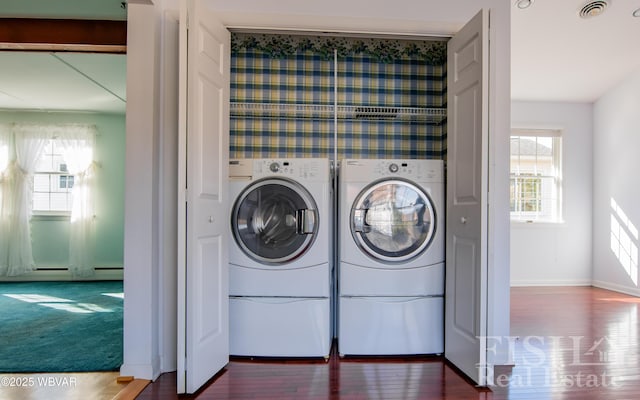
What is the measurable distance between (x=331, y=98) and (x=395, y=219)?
128 cm

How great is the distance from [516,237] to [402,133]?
294cm

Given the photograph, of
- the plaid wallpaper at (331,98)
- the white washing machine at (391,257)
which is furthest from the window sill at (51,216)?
the white washing machine at (391,257)

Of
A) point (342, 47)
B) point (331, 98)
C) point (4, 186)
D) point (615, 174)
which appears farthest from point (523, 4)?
point (4, 186)

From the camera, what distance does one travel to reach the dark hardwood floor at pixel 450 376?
1938mm

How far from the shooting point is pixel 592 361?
2.39 m

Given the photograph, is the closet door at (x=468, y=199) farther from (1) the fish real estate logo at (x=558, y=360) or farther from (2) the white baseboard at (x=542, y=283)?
(2) the white baseboard at (x=542, y=283)

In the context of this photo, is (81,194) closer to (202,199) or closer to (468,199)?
(202,199)

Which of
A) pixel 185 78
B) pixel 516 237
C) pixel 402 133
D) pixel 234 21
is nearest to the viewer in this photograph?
pixel 185 78

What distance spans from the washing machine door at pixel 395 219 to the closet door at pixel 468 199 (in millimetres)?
168

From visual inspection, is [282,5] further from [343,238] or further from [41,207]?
[41,207]

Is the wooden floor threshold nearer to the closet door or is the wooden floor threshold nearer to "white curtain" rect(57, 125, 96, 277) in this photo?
the closet door

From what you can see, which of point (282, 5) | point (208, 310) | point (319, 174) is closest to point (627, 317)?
point (319, 174)

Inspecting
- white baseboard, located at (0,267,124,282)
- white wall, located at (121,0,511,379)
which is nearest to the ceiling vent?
white wall, located at (121,0,511,379)

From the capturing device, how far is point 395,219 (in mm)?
2389
